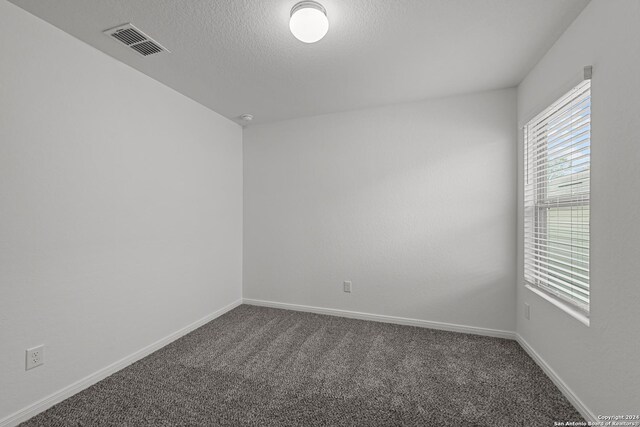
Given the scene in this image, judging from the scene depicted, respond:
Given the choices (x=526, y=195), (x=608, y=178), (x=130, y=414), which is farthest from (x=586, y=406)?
(x=130, y=414)

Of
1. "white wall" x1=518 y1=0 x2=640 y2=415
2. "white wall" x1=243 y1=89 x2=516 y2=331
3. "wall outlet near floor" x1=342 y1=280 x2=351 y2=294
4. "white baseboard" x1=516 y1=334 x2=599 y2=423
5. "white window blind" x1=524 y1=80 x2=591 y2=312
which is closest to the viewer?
"white wall" x1=518 y1=0 x2=640 y2=415

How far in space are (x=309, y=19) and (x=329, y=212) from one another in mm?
2050

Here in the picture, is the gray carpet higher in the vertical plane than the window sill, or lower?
lower

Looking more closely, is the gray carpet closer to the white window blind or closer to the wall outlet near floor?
the wall outlet near floor

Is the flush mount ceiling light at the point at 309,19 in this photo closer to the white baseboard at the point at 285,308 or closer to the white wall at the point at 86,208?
the white wall at the point at 86,208

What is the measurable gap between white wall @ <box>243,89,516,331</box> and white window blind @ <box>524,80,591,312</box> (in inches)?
11.4

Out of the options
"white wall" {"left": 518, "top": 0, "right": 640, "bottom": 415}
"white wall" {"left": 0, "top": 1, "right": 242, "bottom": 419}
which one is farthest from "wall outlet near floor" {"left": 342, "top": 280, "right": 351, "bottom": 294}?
"white wall" {"left": 518, "top": 0, "right": 640, "bottom": 415}

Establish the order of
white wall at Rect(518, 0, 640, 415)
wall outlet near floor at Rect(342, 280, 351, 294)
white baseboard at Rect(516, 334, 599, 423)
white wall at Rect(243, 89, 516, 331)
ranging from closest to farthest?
white wall at Rect(518, 0, 640, 415)
white baseboard at Rect(516, 334, 599, 423)
white wall at Rect(243, 89, 516, 331)
wall outlet near floor at Rect(342, 280, 351, 294)

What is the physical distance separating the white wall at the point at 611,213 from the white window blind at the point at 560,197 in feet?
0.45

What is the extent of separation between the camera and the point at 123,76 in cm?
222

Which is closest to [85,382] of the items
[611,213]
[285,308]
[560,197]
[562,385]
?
[285,308]

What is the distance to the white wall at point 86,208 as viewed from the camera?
1626 millimetres

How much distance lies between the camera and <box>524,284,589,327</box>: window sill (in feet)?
5.46

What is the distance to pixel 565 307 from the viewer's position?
1849mm
